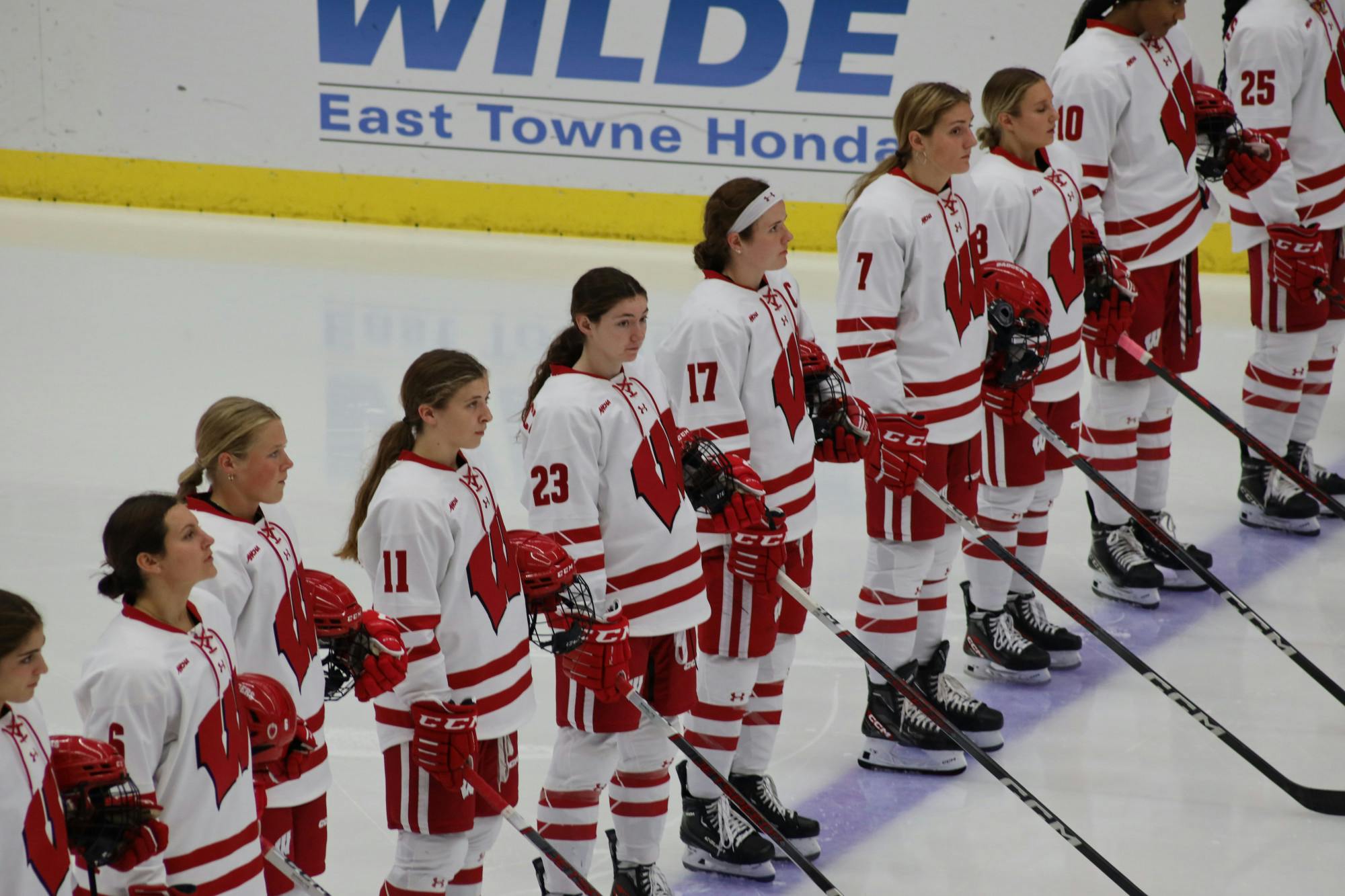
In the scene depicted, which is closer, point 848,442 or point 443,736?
point 443,736

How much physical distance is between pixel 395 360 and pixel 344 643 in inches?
182

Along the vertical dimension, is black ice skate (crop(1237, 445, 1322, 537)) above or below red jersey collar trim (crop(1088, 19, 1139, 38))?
below

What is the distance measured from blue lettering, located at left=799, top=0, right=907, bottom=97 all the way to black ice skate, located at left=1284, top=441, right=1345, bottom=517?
4003 millimetres

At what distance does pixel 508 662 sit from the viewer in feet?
9.64

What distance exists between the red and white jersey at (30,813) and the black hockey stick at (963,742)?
1.65 metres

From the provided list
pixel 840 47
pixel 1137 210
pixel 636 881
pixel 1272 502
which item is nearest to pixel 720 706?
pixel 636 881

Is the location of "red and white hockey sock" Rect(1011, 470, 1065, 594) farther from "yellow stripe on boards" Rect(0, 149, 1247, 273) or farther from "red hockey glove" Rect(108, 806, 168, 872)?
"yellow stripe on boards" Rect(0, 149, 1247, 273)

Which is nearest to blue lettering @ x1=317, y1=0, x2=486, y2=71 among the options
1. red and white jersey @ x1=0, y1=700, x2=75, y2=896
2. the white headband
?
the white headband

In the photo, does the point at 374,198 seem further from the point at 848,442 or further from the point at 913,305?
the point at 848,442

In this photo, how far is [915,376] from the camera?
158 inches

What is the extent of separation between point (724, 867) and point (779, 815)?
18 cm

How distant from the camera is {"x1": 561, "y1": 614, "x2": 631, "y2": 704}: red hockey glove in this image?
9.89ft

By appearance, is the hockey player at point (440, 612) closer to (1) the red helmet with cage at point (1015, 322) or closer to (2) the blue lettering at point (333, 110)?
(1) the red helmet with cage at point (1015, 322)

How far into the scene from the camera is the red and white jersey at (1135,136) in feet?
15.8
